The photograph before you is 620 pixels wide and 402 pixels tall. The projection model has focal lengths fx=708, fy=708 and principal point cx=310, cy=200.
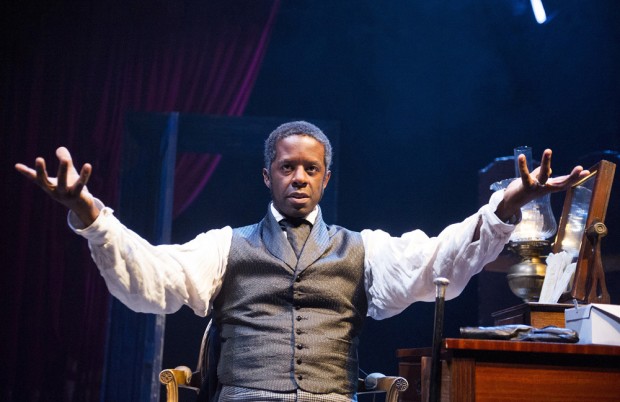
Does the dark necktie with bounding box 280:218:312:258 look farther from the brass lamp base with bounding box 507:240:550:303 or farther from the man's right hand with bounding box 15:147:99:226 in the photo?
the brass lamp base with bounding box 507:240:550:303

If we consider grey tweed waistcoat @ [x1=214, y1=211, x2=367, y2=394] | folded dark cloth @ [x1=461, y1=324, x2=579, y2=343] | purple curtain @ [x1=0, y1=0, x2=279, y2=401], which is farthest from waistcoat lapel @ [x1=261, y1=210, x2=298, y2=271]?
purple curtain @ [x1=0, y1=0, x2=279, y2=401]

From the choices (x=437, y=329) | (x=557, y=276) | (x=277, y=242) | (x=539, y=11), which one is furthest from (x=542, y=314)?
(x=539, y=11)

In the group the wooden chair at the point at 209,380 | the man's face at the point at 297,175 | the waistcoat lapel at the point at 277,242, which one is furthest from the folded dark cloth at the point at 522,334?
the man's face at the point at 297,175

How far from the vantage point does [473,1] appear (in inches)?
197

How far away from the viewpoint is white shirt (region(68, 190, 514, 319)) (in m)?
1.84

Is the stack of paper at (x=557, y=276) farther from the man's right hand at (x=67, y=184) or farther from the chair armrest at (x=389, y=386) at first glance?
the man's right hand at (x=67, y=184)

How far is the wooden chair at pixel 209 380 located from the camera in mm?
2133

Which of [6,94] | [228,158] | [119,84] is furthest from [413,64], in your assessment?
[6,94]

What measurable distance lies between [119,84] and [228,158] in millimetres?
1134

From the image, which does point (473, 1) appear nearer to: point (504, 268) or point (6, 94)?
point (504, 268)

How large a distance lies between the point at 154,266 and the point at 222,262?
0.25m

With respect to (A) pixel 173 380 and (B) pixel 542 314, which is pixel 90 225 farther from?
(B) pixel 542 314

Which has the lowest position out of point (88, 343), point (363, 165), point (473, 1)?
point (88, 343)

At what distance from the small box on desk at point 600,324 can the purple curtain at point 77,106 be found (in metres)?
3.30
